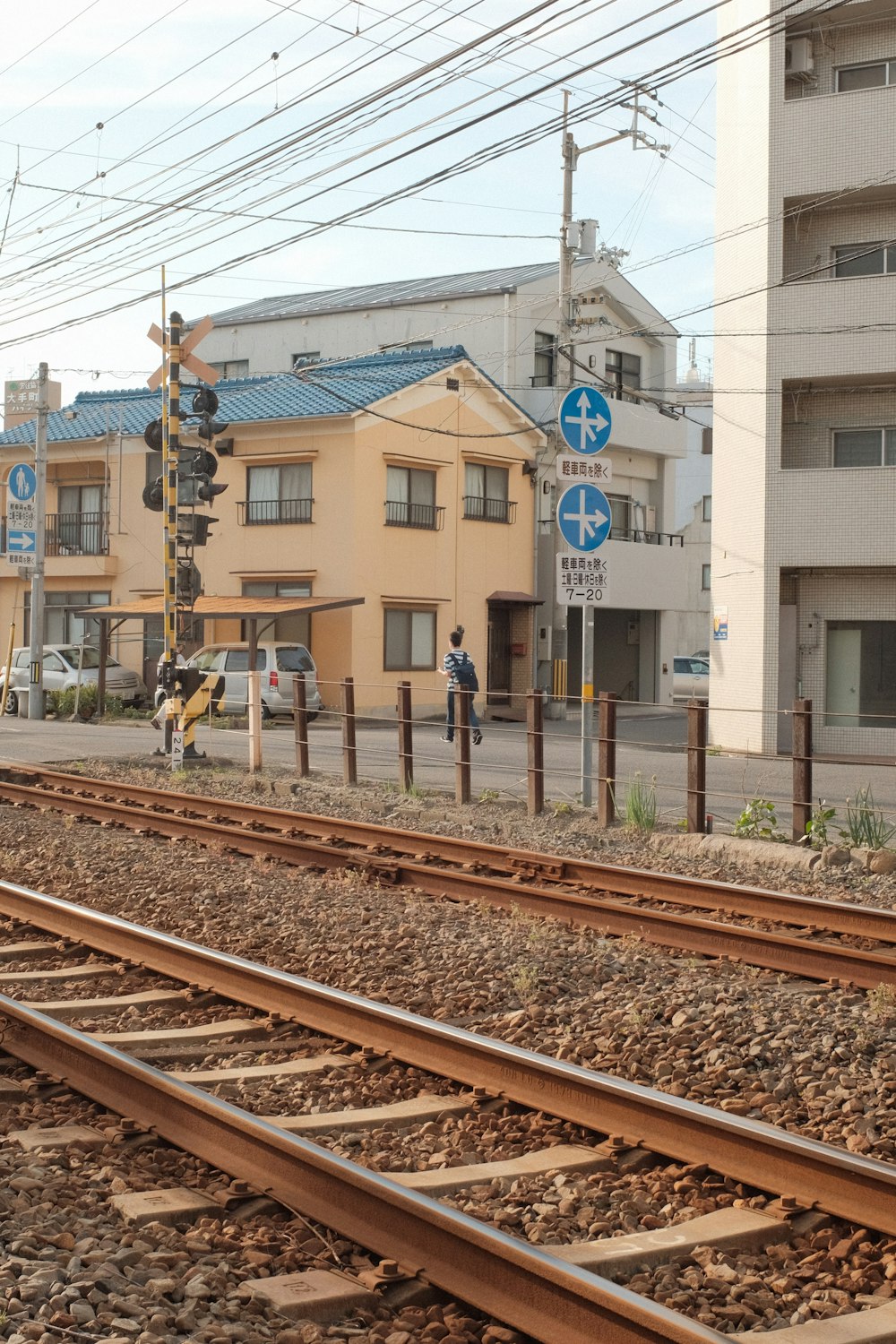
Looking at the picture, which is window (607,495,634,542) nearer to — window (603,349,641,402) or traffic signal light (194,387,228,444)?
window (603,349,641,402)

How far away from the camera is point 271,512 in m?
→ 32.2

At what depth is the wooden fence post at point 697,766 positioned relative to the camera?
38.9 ft

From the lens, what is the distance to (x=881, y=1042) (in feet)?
19.5

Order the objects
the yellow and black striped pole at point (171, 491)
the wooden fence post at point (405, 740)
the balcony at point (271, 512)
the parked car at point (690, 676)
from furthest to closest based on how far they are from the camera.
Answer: the parked car at point (690, 676) < the balcony at point (271, 512) < the yellow and black striped pole at point (171, 491) < the wooden fence post at point (405, 740)

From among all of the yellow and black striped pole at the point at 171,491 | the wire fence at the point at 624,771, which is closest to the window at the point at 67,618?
the wire fence at the point at 624,771

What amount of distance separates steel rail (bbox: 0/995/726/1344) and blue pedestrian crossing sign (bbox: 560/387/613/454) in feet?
27.2

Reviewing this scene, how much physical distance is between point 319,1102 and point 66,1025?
119 centimetres

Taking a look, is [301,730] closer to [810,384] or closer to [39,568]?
[810,384]

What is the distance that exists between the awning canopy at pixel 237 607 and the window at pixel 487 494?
4770 mm

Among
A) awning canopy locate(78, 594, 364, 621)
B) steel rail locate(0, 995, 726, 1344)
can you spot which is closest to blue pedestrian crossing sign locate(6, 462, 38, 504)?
awning canopy locate(78, 594, 364, 621)

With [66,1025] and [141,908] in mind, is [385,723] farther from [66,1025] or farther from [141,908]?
[66,1025]

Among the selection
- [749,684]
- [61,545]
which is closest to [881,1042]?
[749,684]

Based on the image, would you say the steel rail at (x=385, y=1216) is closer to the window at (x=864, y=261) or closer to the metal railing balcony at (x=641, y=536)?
the window at (x=864, y=261)

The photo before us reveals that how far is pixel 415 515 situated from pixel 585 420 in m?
19.8
